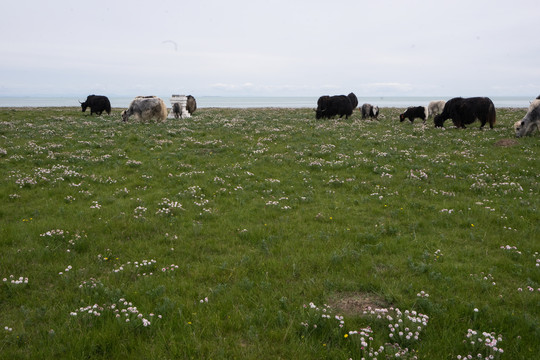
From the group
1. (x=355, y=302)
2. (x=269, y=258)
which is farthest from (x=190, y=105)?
(x=355, y=302)

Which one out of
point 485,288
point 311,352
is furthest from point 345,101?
point 311,352

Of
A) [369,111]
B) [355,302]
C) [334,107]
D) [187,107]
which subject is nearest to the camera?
[355,302]

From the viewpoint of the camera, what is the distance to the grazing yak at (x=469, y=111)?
2541 cm

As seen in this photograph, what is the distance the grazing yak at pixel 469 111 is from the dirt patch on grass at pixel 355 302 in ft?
80.8

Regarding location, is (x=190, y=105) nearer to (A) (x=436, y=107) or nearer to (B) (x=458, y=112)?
(A) (x=436, y=107)

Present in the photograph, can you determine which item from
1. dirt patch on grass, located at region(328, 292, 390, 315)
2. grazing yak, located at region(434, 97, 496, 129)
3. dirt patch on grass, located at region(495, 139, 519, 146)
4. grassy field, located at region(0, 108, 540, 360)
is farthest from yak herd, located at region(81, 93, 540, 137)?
dirt patch on grass, located at region(328, 292, 390, 315)

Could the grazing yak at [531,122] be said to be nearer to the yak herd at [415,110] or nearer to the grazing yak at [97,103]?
the yak herd at [415,110]

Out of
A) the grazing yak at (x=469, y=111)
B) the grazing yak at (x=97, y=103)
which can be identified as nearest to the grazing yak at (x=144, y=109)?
the grazing yak at (x=97, y=103)

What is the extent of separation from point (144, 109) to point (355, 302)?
29.6 meters

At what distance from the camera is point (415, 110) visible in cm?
3231

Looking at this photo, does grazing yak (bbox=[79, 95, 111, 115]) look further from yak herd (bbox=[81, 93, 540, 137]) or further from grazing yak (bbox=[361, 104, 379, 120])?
grazing yak (bbox=[361, 104, 379, 120])

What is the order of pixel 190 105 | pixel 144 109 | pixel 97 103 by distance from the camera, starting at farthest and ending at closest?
1. pixel 190 105
2. pixel 97 103
3. pixel 144 109

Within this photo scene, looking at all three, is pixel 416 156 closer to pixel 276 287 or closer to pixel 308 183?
pixel 308 183

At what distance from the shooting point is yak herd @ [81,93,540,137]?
21641 mm
